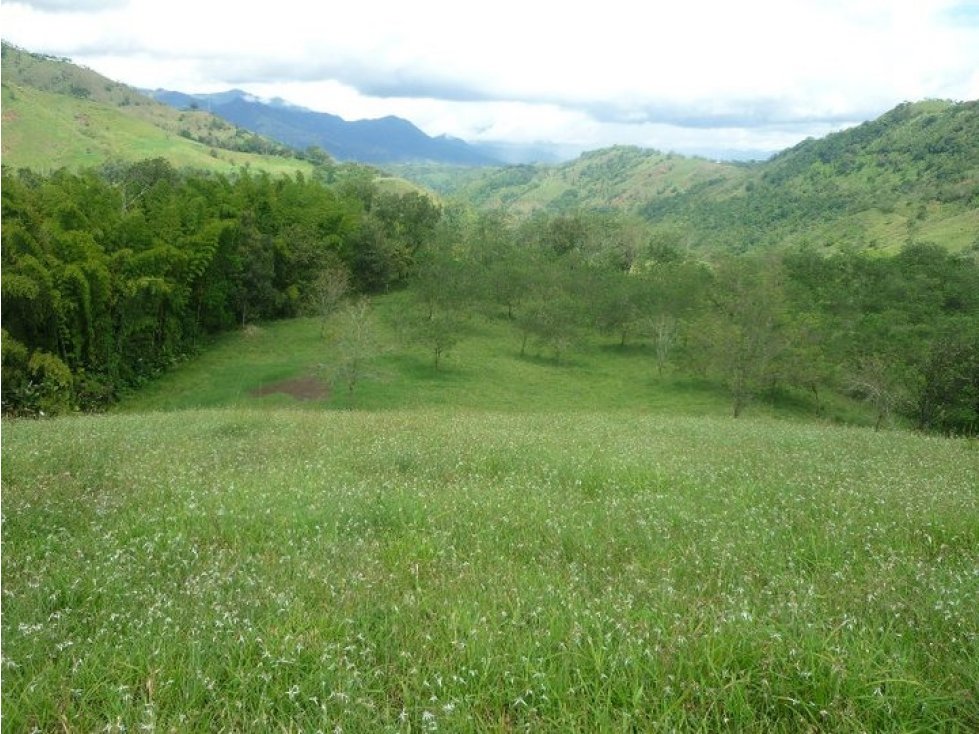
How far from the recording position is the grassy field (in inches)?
164

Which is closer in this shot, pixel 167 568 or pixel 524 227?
pixel 167 568

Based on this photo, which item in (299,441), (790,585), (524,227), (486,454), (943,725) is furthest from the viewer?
(524,227)

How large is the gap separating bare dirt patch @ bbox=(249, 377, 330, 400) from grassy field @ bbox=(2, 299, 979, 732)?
39723 mm

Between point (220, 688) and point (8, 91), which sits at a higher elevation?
point (8, 91)

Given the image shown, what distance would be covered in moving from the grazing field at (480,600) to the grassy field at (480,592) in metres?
0.03

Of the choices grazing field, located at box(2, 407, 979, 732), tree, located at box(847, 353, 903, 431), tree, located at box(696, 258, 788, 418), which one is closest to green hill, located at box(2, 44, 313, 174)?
tree, located at box(696, 258, 788, 418)

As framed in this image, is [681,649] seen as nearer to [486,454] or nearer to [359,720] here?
[359,720]

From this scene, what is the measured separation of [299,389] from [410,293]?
110 feet

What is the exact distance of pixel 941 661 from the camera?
454 centimetres

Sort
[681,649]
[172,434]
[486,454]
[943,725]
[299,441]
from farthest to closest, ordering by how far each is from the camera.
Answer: [172,434] < [299,441] < [486,454] < [681,649] < [943,725]

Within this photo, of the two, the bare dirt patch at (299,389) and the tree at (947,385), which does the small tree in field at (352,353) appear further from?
the tree at (947,385)

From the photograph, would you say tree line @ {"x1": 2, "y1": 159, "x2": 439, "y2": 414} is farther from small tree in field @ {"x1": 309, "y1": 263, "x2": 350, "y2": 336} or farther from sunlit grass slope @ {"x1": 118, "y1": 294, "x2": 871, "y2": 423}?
sunlit grass slope @ {"x1": 118, "y1": 294, "x2": 871, "y2": 423}

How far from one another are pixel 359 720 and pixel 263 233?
73.0m

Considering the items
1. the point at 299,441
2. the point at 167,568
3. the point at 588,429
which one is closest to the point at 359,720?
the point at 167,568
